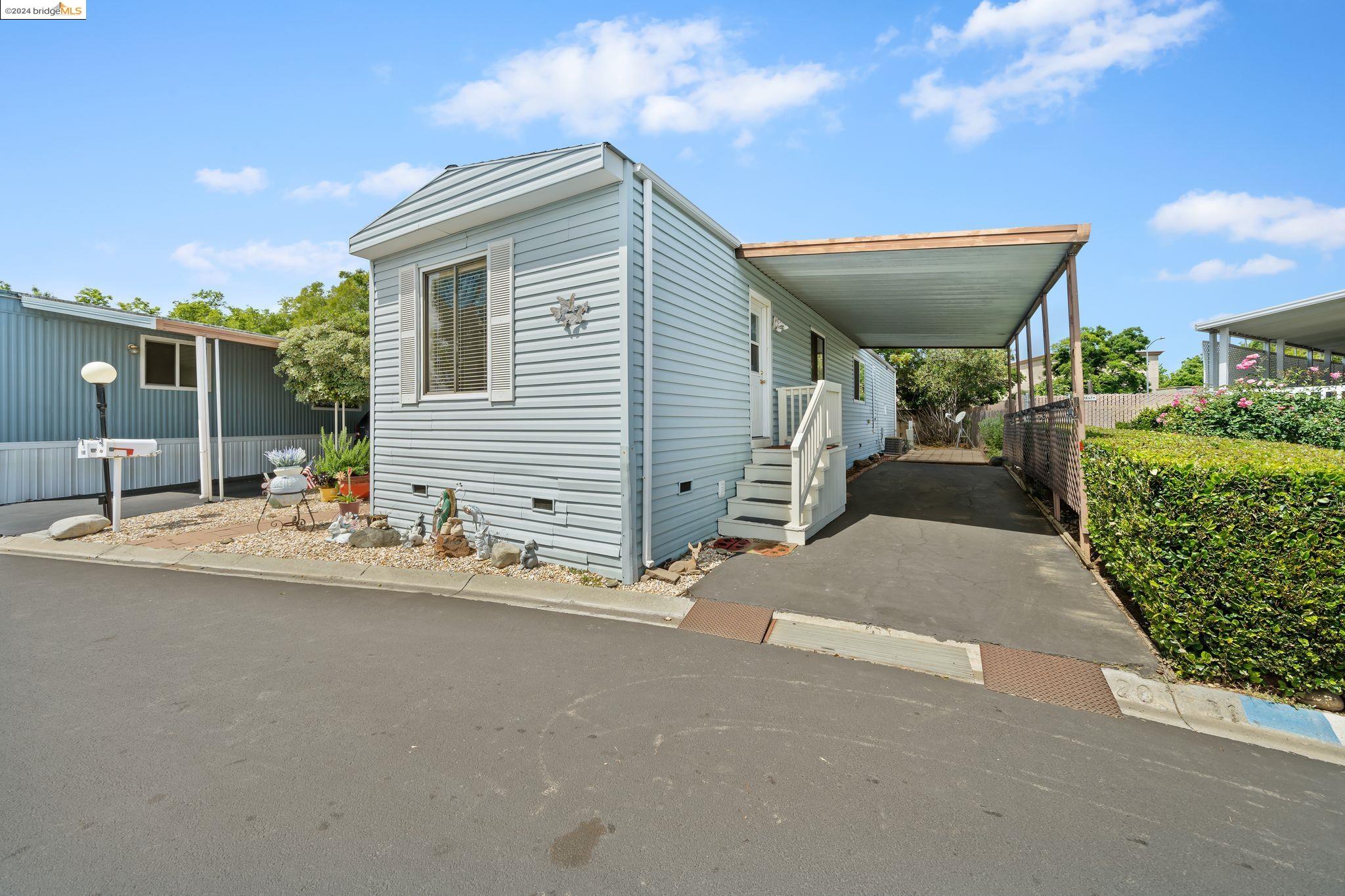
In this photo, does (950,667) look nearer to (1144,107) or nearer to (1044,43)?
(1044,43)

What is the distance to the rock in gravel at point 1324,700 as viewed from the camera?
271cm

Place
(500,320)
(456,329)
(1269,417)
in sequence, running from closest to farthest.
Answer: (500,320)
(456,329)
(1269,417)

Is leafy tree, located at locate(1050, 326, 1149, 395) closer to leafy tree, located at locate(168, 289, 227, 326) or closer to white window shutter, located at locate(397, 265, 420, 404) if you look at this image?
white window shutter, located at locate(397, 265, 420, 404)

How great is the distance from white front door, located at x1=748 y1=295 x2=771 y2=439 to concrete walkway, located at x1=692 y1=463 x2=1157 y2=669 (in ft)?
5.51

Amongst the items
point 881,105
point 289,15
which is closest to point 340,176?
point 289,15

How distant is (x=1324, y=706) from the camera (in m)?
2.71

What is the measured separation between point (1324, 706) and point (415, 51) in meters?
9.14

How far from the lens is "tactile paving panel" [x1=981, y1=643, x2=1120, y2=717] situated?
2.91 m

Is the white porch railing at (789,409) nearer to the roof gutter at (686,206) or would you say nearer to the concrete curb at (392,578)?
the roof gutter at (686,206)

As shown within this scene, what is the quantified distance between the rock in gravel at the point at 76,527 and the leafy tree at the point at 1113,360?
28.1 m

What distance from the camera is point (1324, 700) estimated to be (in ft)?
8.99

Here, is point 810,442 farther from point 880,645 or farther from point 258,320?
point 258,320

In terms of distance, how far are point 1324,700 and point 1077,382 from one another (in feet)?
11.7

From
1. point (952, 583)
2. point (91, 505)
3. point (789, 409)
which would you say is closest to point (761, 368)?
point (789, 409)
